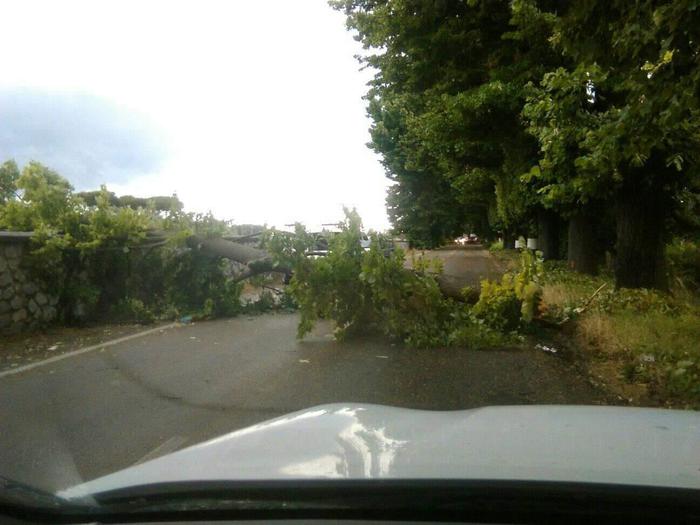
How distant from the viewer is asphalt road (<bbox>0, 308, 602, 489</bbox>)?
230 inches

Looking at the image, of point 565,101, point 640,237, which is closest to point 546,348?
point 565,101

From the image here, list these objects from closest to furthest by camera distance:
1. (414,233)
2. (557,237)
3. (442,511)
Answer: (442,511), (557,237), (414,233)

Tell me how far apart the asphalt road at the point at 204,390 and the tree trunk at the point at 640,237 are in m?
4.13

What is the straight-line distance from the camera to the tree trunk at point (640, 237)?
12609mm

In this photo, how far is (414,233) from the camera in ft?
120

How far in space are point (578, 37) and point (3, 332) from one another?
31.2ft

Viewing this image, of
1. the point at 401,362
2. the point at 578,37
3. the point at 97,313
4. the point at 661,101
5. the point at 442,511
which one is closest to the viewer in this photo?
the point at 442,511

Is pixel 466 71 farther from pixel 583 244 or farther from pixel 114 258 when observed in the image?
pixel 114 258

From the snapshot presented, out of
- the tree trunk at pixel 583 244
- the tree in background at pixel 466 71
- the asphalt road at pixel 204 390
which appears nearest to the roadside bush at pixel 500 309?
the asphalt road at pixel 204 390

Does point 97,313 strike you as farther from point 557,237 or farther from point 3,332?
point 557,237

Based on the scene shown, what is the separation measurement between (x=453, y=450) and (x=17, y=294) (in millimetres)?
10726

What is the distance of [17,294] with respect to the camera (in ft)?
38.5

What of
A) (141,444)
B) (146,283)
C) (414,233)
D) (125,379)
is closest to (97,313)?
(146,283)

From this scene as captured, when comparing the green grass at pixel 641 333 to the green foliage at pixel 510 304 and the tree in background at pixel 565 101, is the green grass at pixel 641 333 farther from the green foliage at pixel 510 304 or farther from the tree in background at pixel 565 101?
the tree in background at pixel 565 101
